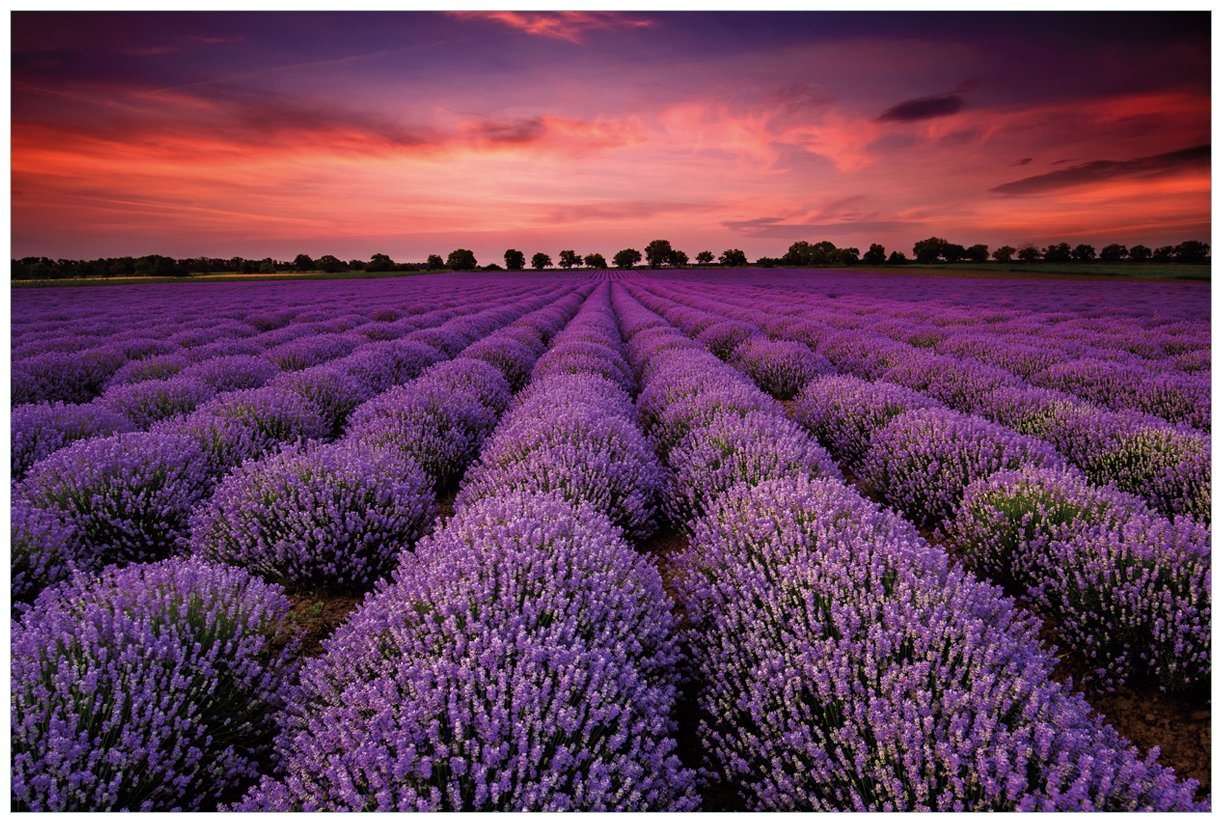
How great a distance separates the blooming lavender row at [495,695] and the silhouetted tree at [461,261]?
→ 73.1 meters

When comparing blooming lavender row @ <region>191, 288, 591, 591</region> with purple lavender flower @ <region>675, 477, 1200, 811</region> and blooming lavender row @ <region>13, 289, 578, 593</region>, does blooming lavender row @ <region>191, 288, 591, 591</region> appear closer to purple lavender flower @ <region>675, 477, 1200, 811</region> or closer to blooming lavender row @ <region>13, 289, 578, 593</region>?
blooming lavender row @ <region>13, 289, 578, 593</region>

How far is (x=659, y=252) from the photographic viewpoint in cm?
8312

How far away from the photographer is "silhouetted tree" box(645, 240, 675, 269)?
8262cm

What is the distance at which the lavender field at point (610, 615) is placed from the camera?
139 cm

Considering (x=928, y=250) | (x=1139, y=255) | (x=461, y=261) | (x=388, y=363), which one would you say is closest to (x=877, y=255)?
(x=928, y=250)

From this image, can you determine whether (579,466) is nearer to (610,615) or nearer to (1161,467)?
(610,615)

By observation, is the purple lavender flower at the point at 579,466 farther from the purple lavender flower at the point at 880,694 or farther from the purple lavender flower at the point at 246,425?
the purple lavender flower at the point at 246,425

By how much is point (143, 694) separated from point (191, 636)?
0.24 meters

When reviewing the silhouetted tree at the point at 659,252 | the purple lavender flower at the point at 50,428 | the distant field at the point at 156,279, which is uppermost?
the silhouetted tree at the point at 659,252

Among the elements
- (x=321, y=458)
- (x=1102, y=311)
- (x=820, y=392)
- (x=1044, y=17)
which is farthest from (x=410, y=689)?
(x=1102, y=311)

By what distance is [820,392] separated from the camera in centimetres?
546

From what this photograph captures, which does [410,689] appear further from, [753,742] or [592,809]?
[753,742]

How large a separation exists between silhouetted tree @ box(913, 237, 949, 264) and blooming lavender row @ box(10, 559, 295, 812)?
60.9m

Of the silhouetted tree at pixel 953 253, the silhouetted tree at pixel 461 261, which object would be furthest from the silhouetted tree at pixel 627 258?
the silhouetted tree at pixel 953 253
